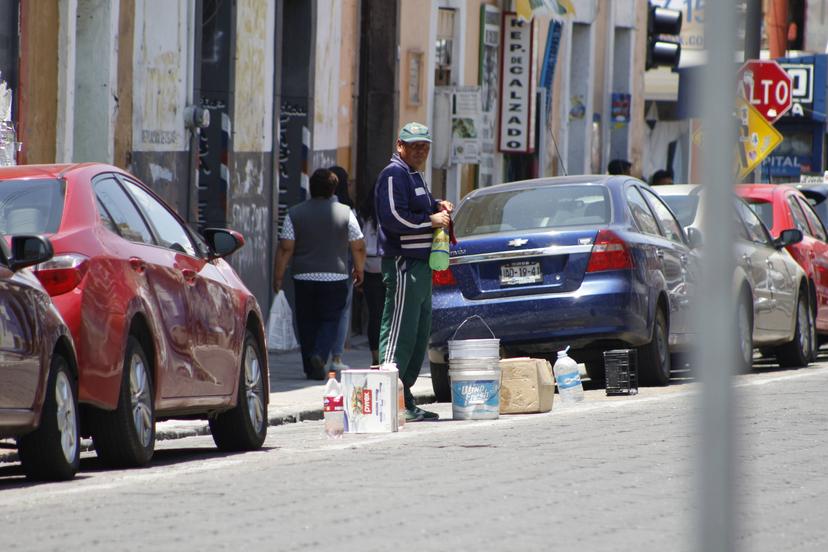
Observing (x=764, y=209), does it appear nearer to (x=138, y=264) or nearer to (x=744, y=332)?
(x=744, y=332)

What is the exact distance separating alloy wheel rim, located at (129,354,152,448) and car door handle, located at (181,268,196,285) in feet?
2.79

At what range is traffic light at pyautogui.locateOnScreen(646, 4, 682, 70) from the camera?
26609mm

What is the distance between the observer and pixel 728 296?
309cm

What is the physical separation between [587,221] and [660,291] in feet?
3.09

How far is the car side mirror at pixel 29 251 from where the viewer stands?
8.41m

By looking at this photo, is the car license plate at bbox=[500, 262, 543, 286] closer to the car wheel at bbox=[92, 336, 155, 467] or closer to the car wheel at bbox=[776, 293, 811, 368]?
the car wheel at bbox=[776, 293, 811, 368]

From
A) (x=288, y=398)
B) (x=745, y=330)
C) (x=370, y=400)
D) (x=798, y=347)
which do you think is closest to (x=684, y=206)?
(x=745, y=330)

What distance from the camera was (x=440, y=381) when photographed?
15508mm

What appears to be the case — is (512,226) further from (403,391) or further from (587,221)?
(403,391)

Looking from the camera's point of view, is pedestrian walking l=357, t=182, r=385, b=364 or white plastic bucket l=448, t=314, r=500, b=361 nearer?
white plastic bucket l=448, t=314, r=500, b=361

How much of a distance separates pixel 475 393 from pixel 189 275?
9.85ft

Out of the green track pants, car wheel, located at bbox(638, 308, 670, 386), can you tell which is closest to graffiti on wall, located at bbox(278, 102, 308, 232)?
car wheel, located at bbox(638, 308, 670, 386)

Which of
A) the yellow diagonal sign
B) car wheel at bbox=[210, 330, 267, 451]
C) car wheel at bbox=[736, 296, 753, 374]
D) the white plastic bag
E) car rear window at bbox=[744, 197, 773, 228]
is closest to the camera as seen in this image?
car wheel at bbox=[210, 330, 267, 451]

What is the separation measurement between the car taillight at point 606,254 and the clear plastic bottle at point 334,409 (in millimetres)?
3648
